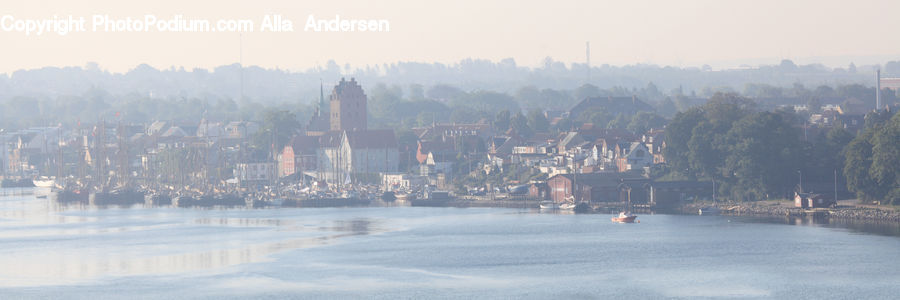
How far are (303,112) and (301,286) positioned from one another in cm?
8803

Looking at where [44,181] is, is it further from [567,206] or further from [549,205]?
[567,206]

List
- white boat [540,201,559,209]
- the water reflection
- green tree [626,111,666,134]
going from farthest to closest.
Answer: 1. green tree [626,111,666,134]
2. white boat [540,201,559,209]
3. the water reflection

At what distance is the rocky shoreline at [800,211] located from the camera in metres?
35.9

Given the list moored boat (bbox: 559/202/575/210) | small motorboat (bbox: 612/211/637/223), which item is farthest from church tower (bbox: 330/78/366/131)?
small motorboat (bbox: 612/211/637/223)

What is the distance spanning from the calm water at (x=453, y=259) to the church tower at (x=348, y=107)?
27.1 m

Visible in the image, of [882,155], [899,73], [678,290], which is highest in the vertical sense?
[899,73]

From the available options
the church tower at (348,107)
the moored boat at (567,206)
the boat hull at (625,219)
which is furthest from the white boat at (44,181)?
the boat hull at (625,219)

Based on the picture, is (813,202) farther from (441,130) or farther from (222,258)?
(441,130)

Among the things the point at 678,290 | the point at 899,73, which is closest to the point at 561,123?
→ the point at 678,290

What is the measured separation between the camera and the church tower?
70688 millimetres

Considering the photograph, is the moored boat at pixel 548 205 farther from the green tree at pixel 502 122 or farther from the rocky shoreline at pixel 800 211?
the green tree at pixel 502 122

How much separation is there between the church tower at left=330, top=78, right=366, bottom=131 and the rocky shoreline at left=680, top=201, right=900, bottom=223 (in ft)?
101

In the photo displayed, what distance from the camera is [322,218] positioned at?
45.2 metres

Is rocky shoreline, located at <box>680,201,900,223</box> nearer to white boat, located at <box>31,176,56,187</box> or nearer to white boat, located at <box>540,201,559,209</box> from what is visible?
white boat, located at <box>540,201,559,209</box>
